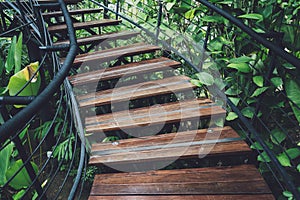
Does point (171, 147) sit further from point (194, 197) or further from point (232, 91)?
point (232, 91)

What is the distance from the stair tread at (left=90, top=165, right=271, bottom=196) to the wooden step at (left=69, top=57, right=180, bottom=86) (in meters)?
0.98

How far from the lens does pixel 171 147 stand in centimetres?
183

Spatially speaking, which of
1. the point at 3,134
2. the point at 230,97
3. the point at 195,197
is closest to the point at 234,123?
the point at 230,97

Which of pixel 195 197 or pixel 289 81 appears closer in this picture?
pixel 195 197

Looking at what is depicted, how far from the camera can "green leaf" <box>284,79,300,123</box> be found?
1.60 metres

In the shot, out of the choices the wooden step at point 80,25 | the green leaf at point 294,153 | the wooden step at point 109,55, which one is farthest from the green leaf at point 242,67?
the wooden step at point 80,25

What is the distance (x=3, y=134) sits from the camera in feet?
2.23

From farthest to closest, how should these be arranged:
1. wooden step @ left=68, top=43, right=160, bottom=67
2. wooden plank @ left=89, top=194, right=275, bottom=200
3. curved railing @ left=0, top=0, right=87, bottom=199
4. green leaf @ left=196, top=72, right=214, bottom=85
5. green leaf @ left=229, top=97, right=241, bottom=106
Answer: wooden step @ left=68, top=43, right=160, bottom=67 → green leaf @ left=196, top=72, right=214, bottom=85 → green leaf @ left=229, top=97, right=241, bottom=106 → wooden plank @ left=89, top=194, right=275, bottom=200 → curved railing @ left=0, top=0, right=87, bottom=199

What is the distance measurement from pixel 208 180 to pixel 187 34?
1743 millimetres

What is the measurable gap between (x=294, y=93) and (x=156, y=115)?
101 cm

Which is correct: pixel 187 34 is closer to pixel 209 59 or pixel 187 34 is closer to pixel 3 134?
pixel 209 59

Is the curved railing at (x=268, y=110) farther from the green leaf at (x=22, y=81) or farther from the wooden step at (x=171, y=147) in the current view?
the green leaf at (x=22, y=81)

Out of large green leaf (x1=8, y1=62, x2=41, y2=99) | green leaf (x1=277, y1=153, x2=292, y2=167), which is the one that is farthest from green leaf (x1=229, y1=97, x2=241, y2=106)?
large green leaf (x1=8, y1=62, x2=41, y2=99)

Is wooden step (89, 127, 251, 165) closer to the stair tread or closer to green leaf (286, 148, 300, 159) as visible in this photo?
the stair tread
